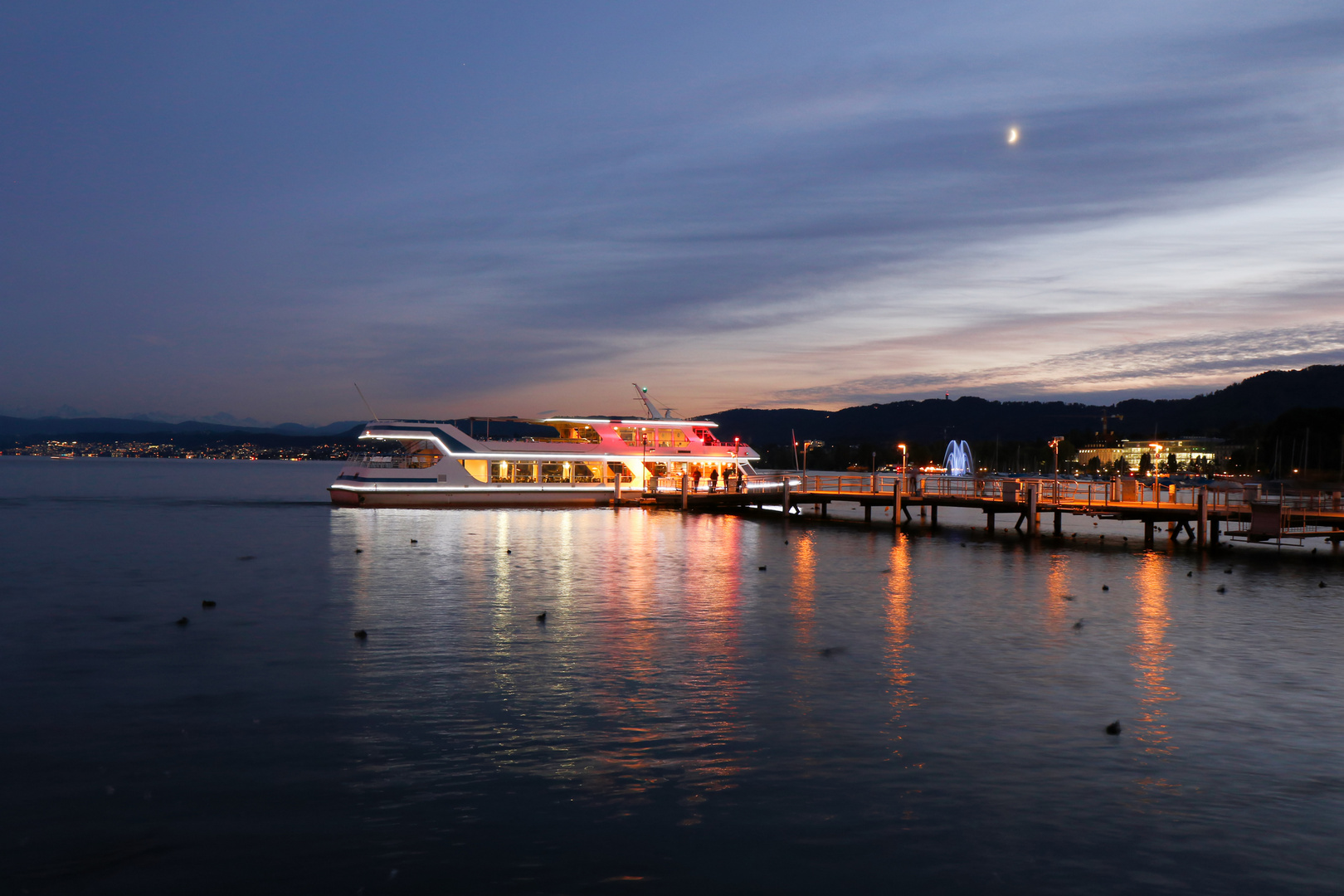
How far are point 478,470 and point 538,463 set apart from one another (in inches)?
177

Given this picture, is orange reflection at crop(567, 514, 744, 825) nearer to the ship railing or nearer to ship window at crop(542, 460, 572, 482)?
the ship railing

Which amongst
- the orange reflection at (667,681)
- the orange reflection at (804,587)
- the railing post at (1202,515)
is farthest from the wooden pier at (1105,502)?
the orange reflection at (667,681)

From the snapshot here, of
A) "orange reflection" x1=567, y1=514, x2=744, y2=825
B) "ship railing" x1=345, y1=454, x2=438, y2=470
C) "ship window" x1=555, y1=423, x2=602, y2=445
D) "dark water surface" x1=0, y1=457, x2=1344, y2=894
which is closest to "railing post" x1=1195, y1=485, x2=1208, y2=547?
"dark water surface" x1=0, y1=457, x2=1344, y2=894

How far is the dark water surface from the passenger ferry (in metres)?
30.4

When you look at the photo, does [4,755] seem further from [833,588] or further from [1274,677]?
[833,588]

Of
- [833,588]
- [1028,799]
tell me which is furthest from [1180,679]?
[833,588]

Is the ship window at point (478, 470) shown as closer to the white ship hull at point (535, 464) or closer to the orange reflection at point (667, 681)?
the white ship hull at point (535, 464)

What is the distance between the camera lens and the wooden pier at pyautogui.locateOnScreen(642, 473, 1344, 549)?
46094mm

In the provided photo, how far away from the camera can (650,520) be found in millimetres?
60344

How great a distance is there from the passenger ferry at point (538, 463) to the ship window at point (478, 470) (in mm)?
62

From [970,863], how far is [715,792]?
313 cm

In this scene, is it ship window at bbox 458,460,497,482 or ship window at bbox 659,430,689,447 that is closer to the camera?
ship window at bbox 458,460,497,482

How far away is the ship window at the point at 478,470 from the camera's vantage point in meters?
63.0

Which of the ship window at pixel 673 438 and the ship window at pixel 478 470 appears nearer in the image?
the ship window at pixel 478 470
